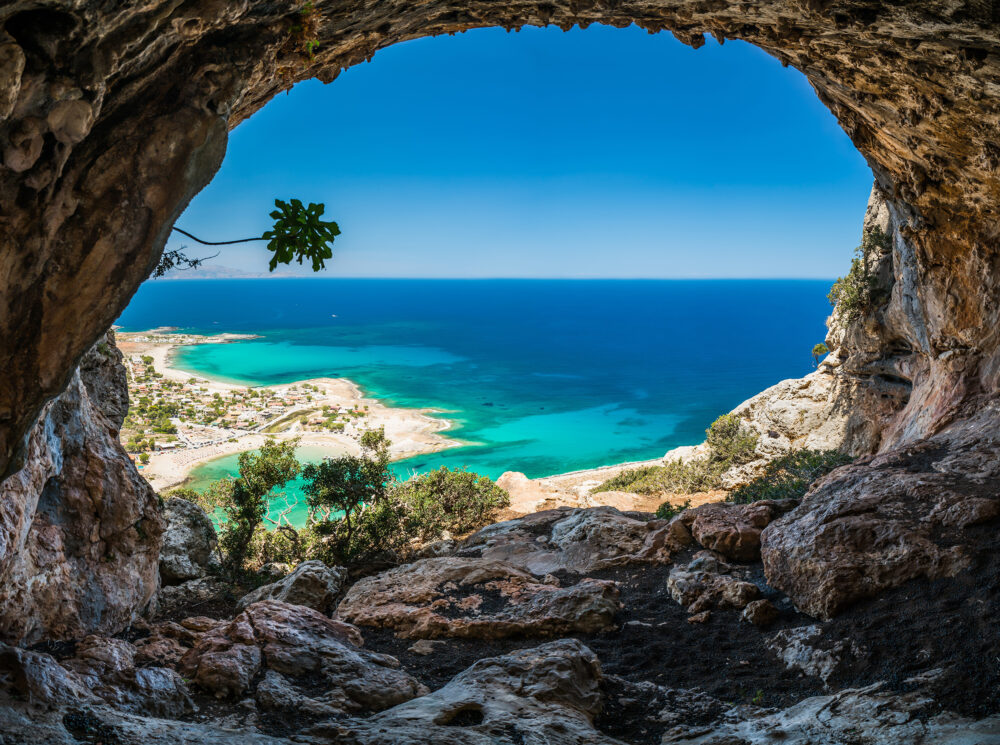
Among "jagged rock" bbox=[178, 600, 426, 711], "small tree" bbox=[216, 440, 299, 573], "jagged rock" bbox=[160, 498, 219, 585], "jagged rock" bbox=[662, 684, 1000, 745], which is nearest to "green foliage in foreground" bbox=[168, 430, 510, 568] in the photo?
"small tree" bbox=[216, 440, 299, 573]

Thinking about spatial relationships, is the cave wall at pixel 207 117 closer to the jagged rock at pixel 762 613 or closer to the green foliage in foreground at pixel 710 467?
the jagged rock at pixel 762 613

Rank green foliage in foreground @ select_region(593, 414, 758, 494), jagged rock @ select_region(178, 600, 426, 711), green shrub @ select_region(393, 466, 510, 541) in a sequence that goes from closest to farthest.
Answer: jagged rock @ select_region(178, 600, 426, 711) → green shrub @ select_region(393, 466, 510, 541) → green foliage in foreground @ select_region(593, 414, 758, 494)

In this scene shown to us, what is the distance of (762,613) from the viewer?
26.3 feet

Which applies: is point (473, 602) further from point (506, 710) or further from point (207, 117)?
point (207, 117)

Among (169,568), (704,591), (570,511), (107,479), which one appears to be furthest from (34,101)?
(570,511)

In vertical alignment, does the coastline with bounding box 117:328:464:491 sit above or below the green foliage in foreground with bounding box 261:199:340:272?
below

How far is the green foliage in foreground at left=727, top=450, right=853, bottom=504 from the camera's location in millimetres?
15742

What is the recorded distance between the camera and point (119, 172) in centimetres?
478

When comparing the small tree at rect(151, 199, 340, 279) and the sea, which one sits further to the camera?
the sea

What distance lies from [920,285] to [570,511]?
9466 mm

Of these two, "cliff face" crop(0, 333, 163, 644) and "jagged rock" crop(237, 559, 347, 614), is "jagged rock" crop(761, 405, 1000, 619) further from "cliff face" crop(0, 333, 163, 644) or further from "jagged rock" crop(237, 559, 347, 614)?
"cliff face" crop(0, 333, 163, 644)

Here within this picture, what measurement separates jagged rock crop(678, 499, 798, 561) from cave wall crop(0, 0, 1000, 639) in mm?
3814

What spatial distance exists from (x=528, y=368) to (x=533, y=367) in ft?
5.31

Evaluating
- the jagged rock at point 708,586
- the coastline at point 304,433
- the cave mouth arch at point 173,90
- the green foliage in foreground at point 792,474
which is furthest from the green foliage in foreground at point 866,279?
the coastline at point 304,433
